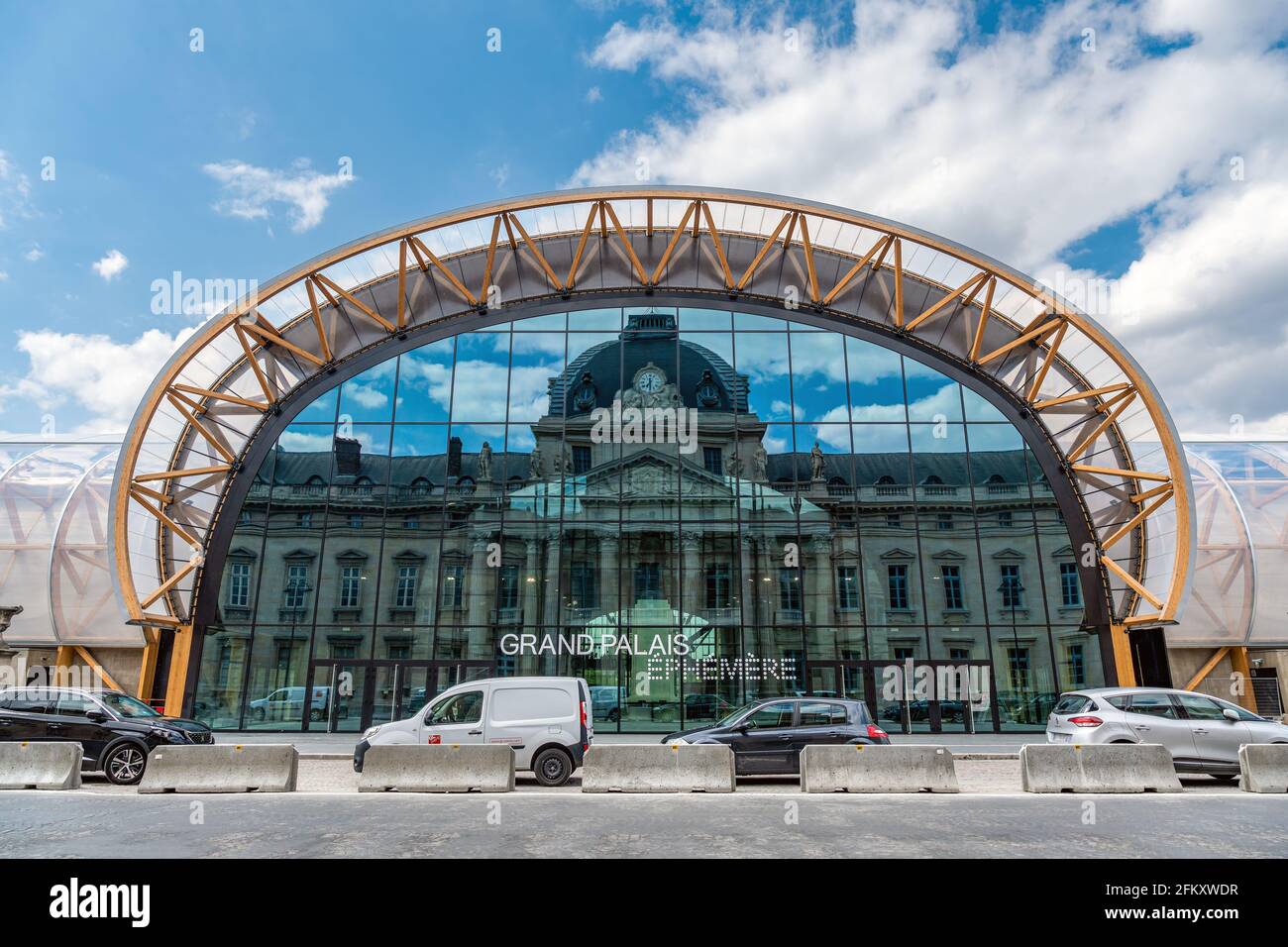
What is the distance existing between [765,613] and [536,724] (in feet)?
36.9

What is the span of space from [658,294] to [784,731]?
1640cm

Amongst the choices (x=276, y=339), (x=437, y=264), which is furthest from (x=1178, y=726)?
(x=276, y=339)

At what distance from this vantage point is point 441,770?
11.9 meters

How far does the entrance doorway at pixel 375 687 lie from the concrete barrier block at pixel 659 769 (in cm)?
1164

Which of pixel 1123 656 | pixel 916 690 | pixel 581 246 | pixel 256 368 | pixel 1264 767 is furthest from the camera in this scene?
pixel 256 368

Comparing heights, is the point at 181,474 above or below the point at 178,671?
above

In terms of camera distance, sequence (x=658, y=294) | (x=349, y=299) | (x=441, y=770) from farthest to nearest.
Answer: (x=658, y=294) < (x=349, y=299) < (x=441, y=770)

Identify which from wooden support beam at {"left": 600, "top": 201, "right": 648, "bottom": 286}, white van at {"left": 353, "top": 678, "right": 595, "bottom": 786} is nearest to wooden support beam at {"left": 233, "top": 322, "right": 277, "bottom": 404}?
wooden support beam at {"left": 600, "top": 201, "right": 648, "bottom": 286}

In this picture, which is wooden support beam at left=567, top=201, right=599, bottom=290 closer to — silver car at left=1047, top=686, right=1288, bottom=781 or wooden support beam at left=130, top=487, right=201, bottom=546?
wooden support beam at left=130, top=487, right=201, bottom=546

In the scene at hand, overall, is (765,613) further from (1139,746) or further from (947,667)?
(1139,746)

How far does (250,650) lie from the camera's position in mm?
23844

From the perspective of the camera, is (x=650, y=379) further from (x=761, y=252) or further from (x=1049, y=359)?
(x=1049, y=359)

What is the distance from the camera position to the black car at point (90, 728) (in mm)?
13477
